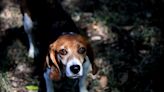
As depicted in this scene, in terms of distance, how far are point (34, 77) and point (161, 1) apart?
2.56m

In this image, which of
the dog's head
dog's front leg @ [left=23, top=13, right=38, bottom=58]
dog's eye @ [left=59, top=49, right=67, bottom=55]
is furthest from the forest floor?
dog's eye @ [left=59, top=49, right=67, bottom=55]

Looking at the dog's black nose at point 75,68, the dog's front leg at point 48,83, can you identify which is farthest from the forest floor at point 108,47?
the dog's black nose at point 75,68

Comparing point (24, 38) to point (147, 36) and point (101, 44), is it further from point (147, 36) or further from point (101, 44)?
point (147, 36)

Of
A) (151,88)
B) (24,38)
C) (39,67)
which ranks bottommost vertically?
(151,88)

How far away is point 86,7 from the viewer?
8039mm

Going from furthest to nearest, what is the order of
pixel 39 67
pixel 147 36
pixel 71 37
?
pixel 147 36
pixel 39 67
pixel 71 37

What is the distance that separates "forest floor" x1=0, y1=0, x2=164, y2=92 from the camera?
652 cm

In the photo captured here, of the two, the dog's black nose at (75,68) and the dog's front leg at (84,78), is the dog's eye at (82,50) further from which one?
the dog's front leg at (84,78)

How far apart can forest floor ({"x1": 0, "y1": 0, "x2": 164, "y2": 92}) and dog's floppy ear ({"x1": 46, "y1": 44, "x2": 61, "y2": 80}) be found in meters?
0.65

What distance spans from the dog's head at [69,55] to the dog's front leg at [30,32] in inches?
52.7

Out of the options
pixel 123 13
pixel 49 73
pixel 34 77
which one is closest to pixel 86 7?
pixel 123 13

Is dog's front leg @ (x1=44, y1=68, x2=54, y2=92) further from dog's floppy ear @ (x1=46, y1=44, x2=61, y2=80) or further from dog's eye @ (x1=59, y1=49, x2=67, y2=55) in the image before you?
dog's eye @ (x1=59, y1=49, x2=67, y2=55)

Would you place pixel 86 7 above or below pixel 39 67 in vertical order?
above

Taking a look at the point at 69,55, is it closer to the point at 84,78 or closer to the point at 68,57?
the point at 68,57
